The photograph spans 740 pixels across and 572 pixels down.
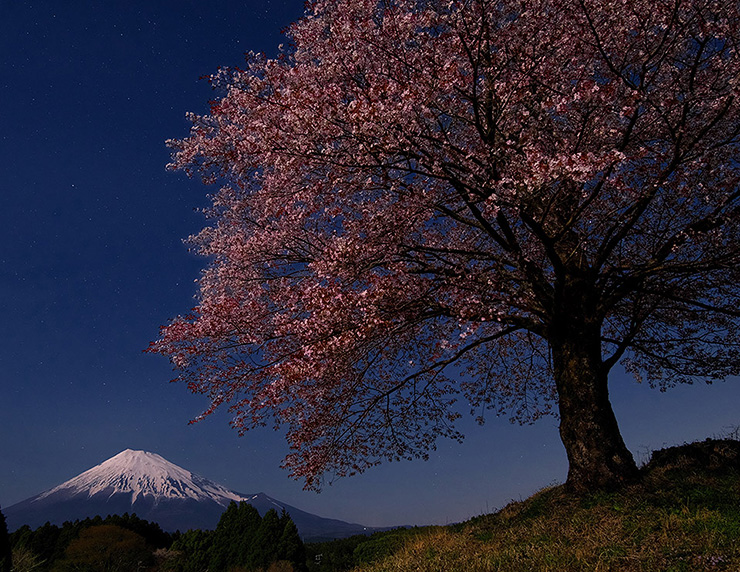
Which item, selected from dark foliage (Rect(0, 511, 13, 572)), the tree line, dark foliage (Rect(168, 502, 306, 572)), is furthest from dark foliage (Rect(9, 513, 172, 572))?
dark foliage (Rect(0, 511, 13, 572))

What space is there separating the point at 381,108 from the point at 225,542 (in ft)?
56.3

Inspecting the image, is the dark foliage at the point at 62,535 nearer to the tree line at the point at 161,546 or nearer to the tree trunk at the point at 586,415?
the tree line at the point at 161,546

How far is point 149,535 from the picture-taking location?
97.1 feet

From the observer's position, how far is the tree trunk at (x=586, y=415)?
410 inches

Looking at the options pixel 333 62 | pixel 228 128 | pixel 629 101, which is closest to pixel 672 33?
pixel 629 101

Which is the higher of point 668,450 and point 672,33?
point 672,33

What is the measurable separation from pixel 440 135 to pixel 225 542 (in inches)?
660

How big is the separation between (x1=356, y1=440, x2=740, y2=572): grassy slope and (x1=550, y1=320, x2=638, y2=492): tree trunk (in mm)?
449

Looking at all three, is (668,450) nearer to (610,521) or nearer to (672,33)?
(610,521)

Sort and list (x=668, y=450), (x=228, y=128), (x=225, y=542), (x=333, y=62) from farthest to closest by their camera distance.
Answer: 1. (x=225, y=542)
2. (x=668, y=450)
3. (x=228, y=128)
4. (x=333, y=62)

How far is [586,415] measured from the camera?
426 inches

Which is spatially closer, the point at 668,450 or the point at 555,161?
the point at 555,161

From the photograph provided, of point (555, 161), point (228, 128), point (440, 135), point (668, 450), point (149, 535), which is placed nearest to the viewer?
point (555, 161)

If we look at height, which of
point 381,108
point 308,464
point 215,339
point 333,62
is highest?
point 333,62
